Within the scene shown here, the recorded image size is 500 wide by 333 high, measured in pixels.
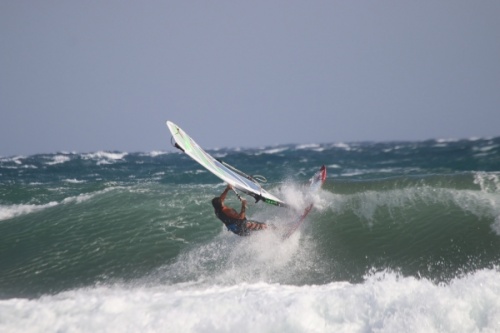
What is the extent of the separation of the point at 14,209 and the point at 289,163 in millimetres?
15795

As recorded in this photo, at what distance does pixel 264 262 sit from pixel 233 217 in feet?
3.76

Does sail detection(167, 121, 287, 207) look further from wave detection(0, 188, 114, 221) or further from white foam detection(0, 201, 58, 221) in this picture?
white foam detection(0, 201, 58, 221)

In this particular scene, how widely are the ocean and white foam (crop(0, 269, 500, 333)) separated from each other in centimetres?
2

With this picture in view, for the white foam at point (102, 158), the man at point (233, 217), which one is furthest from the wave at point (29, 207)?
the white foam at point (102, 158)

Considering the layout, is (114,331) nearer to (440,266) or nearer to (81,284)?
(81,284)

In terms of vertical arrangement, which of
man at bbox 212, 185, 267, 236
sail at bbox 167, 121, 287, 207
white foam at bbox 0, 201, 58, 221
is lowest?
white foam at bbox 0, 201, 58, 221

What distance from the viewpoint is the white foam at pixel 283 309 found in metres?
5.55

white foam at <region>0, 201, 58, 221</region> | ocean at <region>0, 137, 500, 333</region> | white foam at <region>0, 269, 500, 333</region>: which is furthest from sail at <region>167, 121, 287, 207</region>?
white foam at <region>0, 201, 58, 221</region>

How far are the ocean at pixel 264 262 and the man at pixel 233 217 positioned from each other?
56cm

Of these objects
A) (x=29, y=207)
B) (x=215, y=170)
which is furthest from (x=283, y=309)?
(x=29, y=207)

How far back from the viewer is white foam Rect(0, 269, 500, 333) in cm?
555

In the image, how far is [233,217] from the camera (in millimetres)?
8273

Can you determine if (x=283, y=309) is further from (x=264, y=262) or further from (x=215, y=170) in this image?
(x=215, y=170)

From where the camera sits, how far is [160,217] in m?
11.9
